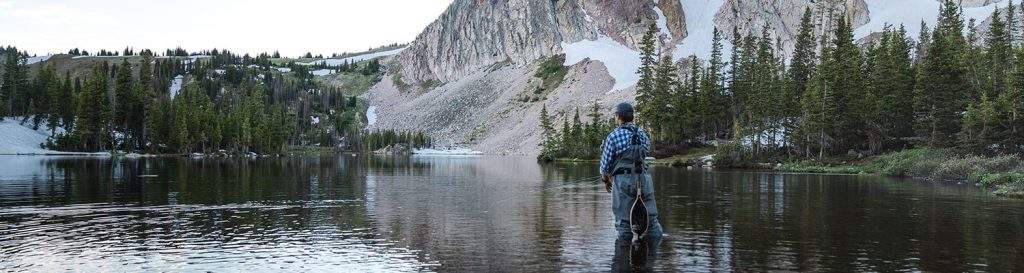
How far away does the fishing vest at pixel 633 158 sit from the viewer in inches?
528

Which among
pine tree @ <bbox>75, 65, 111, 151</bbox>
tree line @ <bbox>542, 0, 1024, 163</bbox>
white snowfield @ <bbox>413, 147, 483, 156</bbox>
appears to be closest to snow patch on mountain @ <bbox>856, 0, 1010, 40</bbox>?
tree line @ <bbox>542, 0, 1024, 163</bbox>

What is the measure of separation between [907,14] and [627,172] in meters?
165

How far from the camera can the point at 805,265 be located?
1078 cm

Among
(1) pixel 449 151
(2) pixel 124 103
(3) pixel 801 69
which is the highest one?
(3) pixel 801 69

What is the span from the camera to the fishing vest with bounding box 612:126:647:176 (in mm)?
13422

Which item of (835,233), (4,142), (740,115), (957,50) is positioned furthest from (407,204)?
(4,142)

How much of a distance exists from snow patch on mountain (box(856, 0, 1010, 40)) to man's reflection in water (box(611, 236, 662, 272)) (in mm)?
150240

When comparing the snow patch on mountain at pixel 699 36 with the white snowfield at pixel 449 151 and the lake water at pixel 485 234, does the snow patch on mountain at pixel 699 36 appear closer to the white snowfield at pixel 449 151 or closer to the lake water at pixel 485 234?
the white snowfield at pixel 449 151

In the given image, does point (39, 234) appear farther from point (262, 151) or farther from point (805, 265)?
point (262, 151)

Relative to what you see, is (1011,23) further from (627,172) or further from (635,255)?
(635,255)

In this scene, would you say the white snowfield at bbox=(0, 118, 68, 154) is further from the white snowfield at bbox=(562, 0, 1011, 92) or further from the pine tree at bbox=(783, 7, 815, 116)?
the white snowfield at bbox=(562, 0, 1011, 92)

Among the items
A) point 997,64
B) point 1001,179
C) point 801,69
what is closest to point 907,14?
point 801,69

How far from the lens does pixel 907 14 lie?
15662cm

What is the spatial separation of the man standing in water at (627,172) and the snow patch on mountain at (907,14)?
150 m
